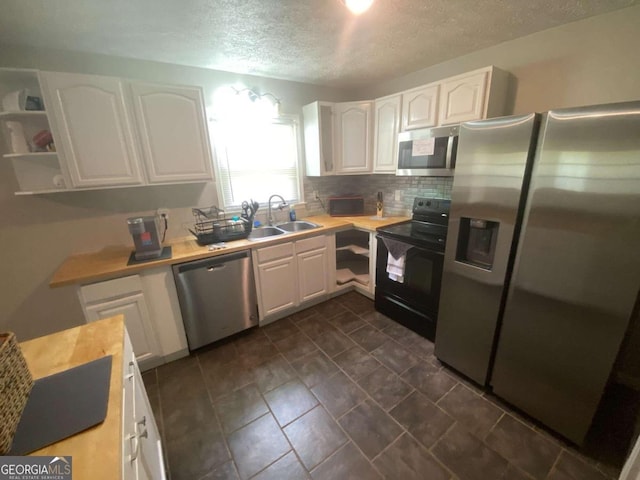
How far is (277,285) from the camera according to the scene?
253 cm

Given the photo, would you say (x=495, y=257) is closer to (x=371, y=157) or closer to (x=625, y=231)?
(x=625, y=231)

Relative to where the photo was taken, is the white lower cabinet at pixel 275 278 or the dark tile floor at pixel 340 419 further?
the white lower cabinet at pixel 275 278

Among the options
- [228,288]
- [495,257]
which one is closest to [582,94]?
[495,257]

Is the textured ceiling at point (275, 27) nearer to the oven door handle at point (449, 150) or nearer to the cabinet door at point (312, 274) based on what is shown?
the oven door handle at point (449, 150)

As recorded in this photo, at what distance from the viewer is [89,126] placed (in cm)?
180

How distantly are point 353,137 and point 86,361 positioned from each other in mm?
2856

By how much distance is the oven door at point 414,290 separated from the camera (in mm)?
2121

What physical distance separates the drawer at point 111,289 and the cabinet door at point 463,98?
9.06ft

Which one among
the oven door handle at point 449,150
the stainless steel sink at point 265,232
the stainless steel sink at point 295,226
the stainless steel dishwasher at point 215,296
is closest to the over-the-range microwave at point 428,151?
the oven door handle at point 449,150

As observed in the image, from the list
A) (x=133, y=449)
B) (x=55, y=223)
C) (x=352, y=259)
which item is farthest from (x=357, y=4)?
(x=352, y=259)

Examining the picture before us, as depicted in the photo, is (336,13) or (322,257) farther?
(322,257)

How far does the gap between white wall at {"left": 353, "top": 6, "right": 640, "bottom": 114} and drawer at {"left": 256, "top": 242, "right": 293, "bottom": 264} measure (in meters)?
2.25

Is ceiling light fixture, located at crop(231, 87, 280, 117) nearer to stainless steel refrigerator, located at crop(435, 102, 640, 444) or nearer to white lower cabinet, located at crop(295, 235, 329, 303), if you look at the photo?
white lower cabinet, located at crop(295, 235, 329, 303)

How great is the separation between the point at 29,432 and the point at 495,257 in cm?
205
